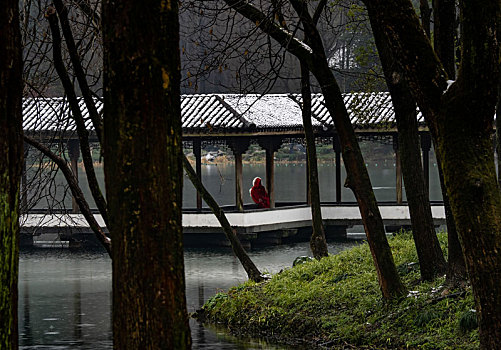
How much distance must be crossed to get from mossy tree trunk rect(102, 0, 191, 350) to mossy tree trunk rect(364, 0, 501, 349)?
2171 mm

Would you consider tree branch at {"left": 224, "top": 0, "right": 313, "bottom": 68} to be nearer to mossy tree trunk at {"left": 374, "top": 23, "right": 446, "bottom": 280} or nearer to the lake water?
mossy tree trunk at {"left": 374, "top": 23, "right": 446, "bottom": 280}

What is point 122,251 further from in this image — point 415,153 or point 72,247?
point 72,247

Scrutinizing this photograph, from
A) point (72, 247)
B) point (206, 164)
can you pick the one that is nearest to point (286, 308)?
point (72, 247)

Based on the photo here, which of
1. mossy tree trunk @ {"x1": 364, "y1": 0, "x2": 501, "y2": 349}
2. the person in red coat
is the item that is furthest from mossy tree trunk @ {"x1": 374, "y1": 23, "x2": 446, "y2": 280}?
the person in red coat

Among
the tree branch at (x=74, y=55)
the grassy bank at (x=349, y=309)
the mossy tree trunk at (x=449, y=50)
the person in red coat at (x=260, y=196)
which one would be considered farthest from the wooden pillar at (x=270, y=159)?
the tree branch at (x=74, y=55)

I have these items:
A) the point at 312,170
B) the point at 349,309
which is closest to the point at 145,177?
the point at 349,309

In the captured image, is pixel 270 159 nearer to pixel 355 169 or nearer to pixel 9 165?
pixel 355 169

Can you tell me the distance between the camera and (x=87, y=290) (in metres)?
15.0

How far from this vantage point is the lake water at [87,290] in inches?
428

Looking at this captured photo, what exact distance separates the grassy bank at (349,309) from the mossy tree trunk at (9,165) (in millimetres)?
4939

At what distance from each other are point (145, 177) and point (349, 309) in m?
6.50

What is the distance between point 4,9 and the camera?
3.70m

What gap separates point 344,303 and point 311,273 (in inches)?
69.6

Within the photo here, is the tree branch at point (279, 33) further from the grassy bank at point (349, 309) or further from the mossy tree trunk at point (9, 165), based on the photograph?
the mossy tree trunk at point (9, 165)
